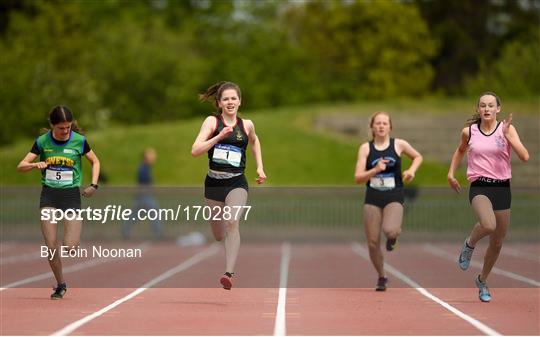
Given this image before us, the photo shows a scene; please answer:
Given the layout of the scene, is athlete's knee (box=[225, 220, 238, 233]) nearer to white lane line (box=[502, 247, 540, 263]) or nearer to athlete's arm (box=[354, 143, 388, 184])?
athlete's arm (box=[354, 143, 388, 184])

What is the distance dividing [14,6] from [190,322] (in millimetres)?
54560

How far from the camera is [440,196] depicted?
3275 cm

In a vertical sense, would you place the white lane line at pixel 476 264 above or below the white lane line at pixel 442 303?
above

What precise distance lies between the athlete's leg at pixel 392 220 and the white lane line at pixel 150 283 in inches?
123

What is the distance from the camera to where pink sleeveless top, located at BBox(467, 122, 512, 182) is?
12609 mm

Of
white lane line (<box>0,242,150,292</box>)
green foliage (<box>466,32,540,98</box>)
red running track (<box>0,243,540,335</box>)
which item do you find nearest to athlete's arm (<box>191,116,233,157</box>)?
red running track (<box>0,243,540,335</box>)

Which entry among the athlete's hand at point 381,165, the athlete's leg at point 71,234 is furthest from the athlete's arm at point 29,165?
the athlete's hand at point 381,165

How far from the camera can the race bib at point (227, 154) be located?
12.3 meters

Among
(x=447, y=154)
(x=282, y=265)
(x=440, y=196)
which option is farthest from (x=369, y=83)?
(x=282, y=265)

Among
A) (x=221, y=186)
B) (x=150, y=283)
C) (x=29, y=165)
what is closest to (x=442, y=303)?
(x=221, y=186)

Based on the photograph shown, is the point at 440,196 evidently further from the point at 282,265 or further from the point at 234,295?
the point at 234,295

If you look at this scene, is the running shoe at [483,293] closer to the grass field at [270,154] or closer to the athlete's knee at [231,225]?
the athlete's knee at [231,225]

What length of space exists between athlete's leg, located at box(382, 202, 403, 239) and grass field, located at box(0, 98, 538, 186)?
24390 millimetres

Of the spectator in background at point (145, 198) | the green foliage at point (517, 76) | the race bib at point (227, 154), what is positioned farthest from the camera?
the green foliage at point (517, 76)
